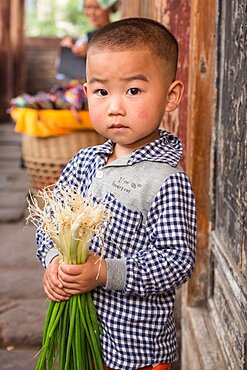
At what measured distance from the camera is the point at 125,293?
1.69 m

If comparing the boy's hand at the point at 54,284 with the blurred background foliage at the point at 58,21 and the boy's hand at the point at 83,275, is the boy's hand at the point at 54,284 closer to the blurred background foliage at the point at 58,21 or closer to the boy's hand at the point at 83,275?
the boy's hand at the point at 83,275

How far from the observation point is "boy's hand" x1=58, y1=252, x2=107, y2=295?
5.27 ft

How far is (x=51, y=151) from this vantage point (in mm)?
5004

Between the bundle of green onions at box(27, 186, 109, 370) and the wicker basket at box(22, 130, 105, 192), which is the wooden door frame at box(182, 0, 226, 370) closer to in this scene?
the bundle of green onions at box(27, 186, 109, 370)

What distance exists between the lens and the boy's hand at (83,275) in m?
1.61

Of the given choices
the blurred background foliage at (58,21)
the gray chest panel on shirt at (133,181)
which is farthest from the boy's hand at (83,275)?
the blurred background foliage at (58,21)

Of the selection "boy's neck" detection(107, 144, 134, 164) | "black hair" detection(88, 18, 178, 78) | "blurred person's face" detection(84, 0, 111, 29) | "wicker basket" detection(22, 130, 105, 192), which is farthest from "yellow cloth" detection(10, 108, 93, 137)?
"black hair" detection(88, 18, 178, 78)

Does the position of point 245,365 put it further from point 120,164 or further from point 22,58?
point 22,58

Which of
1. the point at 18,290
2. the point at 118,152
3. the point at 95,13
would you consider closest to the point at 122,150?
the point at 118,152

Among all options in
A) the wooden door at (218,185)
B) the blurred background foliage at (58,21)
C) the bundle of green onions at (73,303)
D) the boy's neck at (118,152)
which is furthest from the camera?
the blurred background foliage at (58,21)

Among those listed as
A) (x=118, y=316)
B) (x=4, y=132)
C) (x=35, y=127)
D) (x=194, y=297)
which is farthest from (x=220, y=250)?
(x=4, y=132)

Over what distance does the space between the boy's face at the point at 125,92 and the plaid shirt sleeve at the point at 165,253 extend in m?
0.15

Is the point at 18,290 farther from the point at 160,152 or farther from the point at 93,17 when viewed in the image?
the point at 93,17

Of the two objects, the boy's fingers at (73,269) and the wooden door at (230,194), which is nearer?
the boy's fingers at (73,269)
